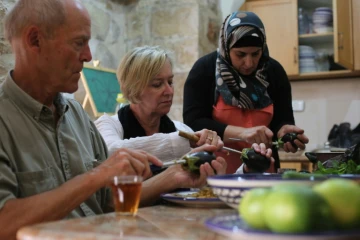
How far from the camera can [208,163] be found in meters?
1.33

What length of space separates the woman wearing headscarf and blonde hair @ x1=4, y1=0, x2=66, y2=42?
1.03 metres

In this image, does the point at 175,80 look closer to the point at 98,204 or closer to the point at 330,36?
the point at 330,36

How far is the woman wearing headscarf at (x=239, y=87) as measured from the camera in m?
2.31

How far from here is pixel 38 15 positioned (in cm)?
139

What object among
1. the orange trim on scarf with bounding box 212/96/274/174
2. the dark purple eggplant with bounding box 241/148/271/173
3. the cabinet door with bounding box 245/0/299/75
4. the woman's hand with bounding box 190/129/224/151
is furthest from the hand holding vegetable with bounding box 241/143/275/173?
the cabinet door with bounding box 245/0/299/75

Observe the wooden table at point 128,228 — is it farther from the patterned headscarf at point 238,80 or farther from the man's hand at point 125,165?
the patterned headscarf at point 238,80

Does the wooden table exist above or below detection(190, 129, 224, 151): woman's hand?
below

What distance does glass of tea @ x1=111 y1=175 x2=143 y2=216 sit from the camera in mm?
1054

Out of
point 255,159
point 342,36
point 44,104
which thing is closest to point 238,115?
point 255,159

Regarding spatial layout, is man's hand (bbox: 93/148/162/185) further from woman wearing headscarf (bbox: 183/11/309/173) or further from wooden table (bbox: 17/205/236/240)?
woman wearing headscarf (bbox: 183/11/309/173)

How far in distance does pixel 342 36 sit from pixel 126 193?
11.4ft

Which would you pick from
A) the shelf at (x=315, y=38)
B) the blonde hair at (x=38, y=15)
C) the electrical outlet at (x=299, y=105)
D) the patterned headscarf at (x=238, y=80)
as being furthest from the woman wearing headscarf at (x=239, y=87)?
the electrical outlet at (x=299, y=105)

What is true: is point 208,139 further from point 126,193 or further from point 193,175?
point 126,193

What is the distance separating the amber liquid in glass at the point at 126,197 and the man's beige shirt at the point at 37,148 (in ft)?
0.83
